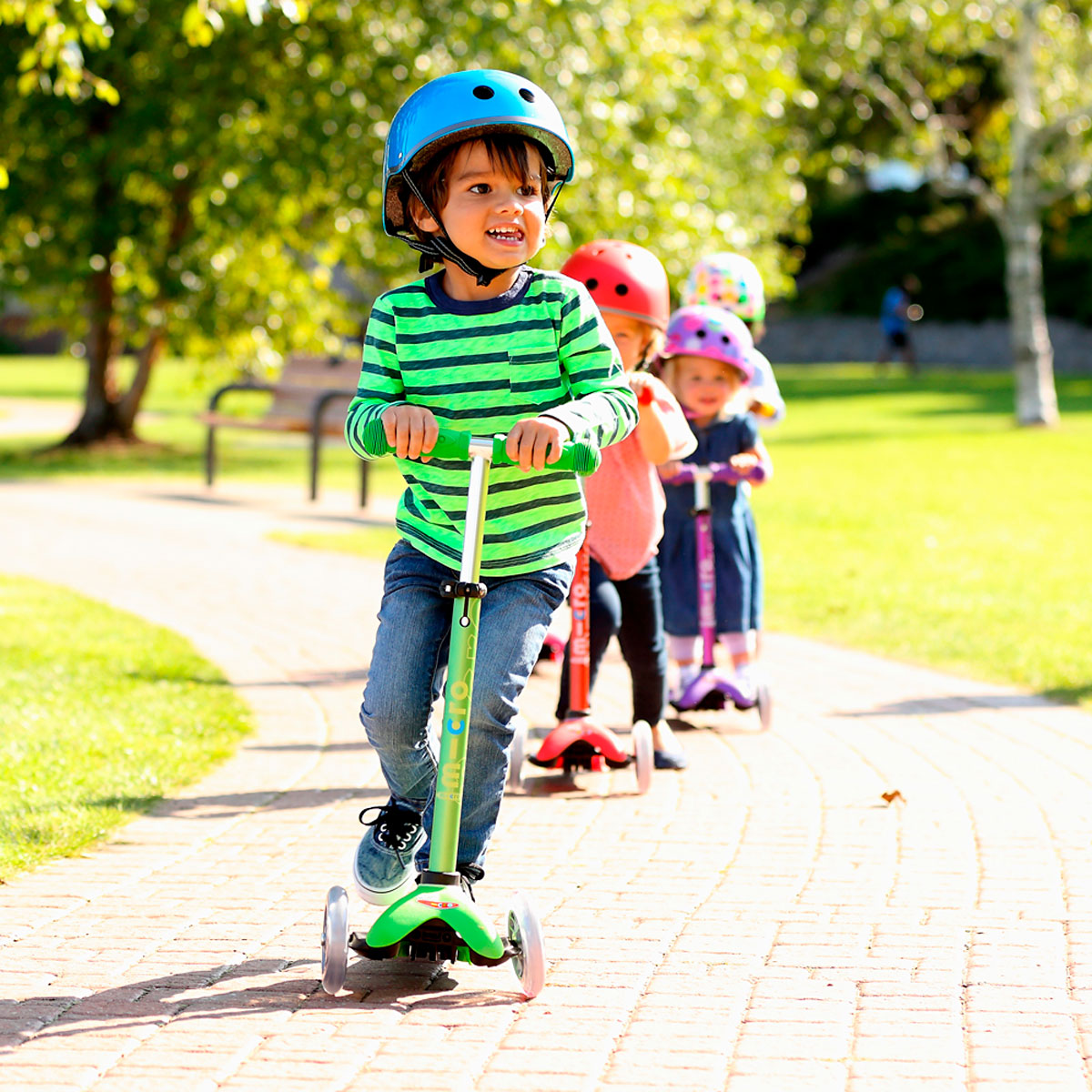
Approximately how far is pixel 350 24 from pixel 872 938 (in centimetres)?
1289

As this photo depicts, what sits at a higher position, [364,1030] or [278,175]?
[278,175]

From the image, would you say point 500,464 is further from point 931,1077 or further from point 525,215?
point 931,1077

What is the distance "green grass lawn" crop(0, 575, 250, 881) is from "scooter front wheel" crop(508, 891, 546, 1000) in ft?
5.22

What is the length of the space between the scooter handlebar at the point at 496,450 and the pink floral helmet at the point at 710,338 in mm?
2871

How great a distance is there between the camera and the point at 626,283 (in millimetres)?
5465

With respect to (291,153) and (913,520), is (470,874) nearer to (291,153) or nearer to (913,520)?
(913,520)

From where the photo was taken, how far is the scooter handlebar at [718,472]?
6.57m

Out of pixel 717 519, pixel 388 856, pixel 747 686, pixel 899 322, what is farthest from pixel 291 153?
pixel 899 322

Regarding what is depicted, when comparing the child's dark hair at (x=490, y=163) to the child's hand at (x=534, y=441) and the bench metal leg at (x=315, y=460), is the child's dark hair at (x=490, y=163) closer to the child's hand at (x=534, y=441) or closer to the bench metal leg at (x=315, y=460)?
the child's hand at (x=534, y=441)

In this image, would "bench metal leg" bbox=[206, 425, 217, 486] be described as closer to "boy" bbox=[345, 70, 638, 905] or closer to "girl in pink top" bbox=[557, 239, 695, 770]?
"girl in pink top" bbox=[557, 239, 695, 770]

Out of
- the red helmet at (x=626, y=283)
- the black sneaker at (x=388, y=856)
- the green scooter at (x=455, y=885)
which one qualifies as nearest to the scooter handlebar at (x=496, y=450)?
the green scooter at (x=455, y=885)

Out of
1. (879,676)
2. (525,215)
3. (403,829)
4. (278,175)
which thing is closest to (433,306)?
(525,215)

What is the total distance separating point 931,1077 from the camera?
3.20m

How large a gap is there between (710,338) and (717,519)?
2.48ft
